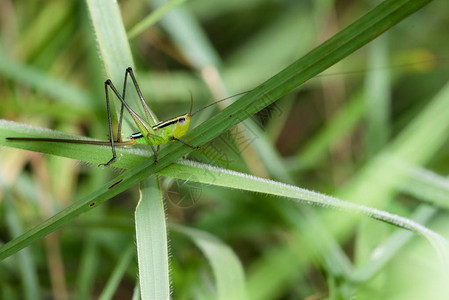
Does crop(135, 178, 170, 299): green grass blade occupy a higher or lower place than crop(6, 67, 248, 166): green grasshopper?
lower

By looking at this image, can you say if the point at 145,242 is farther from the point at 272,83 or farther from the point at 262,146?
the point at 262,146

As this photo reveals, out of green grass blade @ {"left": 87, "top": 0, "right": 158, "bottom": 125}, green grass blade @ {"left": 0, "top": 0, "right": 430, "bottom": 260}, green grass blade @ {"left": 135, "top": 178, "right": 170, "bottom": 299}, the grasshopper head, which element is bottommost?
green grass blade @ {"left": 135, "top": 178, "right": 170, "bottom": 299}

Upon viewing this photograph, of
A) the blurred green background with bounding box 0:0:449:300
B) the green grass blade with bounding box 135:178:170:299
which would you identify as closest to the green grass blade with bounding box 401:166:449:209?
the blurred green background with bounding box 0:0:449:300

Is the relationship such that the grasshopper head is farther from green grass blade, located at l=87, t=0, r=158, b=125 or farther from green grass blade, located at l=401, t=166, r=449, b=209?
green grass blade, located at l=401, t=166, r=449, b=209

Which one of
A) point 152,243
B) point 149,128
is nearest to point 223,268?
point 152,243

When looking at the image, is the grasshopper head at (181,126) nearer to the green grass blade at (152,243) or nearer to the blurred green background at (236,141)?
the blurred green background at (236,141)

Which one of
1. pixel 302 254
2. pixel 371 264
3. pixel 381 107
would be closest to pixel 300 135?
pixel 381 107
